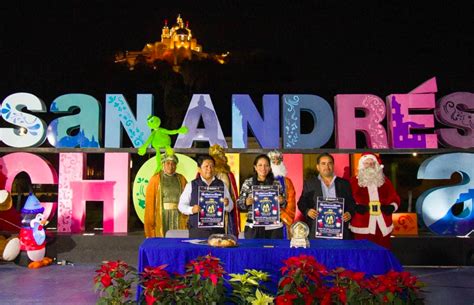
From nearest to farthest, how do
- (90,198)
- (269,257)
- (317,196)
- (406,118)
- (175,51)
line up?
(269,257)
(317,196)
(90,198)
(406,118)
(175,51)

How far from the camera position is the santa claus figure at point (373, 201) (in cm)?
550

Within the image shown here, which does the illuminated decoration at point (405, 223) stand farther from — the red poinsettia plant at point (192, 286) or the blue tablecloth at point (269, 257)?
the red poinsettia plant at point (192, 286)

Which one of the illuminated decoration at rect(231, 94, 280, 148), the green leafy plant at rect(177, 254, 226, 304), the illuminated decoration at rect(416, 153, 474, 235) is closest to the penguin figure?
the illuminated decoration at rect(231, 94, 280, 148)

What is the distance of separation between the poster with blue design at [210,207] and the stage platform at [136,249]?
3.26 metres

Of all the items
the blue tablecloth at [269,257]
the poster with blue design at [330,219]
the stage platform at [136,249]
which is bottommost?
the stage platform at [136,249]

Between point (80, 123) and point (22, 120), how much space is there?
0.96 metres

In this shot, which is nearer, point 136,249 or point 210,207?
point 210,207

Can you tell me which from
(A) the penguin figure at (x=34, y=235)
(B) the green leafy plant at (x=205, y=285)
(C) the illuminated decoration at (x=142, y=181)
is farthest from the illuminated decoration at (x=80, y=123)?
(B) the green leafy plant at (x=205, y=285)

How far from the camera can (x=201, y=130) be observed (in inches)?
331

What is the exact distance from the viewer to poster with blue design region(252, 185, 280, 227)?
4762 mm

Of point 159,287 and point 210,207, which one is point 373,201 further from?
point 159,287

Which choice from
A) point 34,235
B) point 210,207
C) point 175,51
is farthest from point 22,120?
point 175,51

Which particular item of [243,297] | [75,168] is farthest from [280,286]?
[75,168]

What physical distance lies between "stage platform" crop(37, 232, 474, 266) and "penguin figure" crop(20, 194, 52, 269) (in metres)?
0.36
